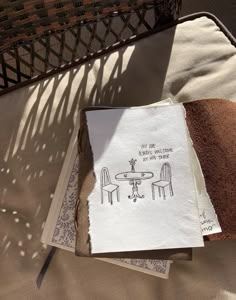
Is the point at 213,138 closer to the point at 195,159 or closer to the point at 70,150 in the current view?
the point at 195,159

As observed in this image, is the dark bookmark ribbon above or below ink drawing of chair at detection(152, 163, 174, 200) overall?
below

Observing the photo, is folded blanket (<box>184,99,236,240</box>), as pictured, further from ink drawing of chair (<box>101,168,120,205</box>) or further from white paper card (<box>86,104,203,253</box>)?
ink drawing of chair (<box>101,168,120,205</box>)

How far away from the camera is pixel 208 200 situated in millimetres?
703

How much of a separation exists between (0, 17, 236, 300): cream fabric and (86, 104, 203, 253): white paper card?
0.05m

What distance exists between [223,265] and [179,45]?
0.36 meters

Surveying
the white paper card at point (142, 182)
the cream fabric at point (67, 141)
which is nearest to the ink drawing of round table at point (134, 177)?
the white paper card at point (142, 182)

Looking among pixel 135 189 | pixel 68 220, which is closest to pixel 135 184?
pixel 135 189

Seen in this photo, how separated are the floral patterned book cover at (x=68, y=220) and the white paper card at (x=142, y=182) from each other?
4 cm

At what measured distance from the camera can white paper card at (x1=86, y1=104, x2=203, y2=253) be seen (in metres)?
0.68

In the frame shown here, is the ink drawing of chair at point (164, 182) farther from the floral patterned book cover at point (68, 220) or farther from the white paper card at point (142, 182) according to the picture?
the floral patterned book cover at point (68, 220)

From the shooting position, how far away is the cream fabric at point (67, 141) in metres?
0.71

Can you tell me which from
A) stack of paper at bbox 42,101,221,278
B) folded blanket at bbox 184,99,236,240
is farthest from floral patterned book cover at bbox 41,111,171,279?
folded blanket at bbox 184,99,236,240

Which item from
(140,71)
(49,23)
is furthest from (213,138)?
(49,23)

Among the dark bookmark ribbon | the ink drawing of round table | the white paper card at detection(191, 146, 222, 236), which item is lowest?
the dark bookmark ribbon
